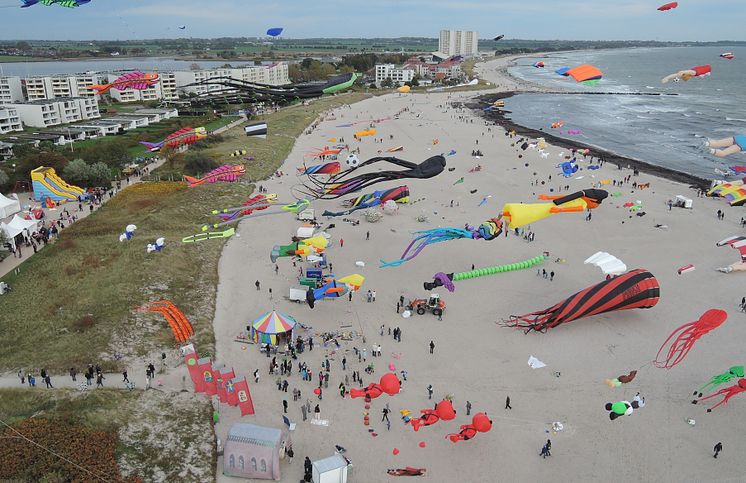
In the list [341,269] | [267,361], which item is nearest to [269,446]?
[267,361]

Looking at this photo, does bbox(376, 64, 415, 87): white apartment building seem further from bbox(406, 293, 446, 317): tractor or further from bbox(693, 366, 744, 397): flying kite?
bbox(693, 366, 744, 397): flying kite

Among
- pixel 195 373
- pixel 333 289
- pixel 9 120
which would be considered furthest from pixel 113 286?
pixel 9 120

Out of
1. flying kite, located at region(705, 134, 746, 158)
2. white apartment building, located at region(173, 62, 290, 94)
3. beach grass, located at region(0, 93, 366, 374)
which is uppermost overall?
A: white apartment building, located at region(173, 62, 290, 94)

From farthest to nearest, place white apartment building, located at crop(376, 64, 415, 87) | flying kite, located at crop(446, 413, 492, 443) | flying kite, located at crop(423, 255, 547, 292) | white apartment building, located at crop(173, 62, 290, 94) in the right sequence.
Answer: white apartment building, located at crop(376, 64, 415, 87)
white apartment building, located at crop(173, 62, 290, 94)
flying kite, located at crop(423, 255, 547, 292)
flying kite, located at crop(446, 413, 492, 443)

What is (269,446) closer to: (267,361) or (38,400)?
(267,361)

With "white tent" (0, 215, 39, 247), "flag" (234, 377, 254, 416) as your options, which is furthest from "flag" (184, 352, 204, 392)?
"white tent" (0, 215, 39, 247)

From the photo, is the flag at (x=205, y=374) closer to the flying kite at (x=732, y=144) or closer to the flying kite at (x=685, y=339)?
the flying kite at (x=685, y=339)
